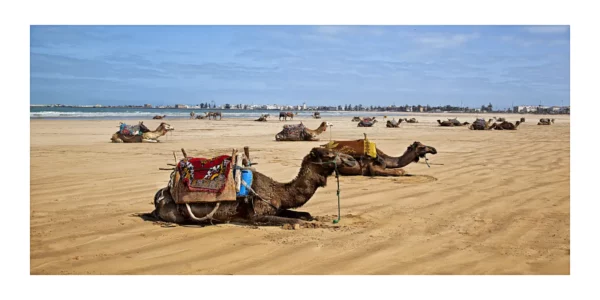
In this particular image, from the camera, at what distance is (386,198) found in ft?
34.5

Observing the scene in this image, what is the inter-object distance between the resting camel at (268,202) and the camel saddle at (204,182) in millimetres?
155

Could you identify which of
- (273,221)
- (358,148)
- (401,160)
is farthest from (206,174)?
(401,160)

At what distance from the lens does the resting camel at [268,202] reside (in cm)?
814

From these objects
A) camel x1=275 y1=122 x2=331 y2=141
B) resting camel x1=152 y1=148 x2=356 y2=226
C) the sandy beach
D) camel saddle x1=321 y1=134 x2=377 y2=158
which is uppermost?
camel x1=275 y1=122 x2=331 y2=141

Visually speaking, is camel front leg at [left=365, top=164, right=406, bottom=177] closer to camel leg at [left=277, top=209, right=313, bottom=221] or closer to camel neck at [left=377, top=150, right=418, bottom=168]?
camel neck at [left=377, top=150, right=418, bottom=168]

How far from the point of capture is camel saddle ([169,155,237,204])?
8.08m

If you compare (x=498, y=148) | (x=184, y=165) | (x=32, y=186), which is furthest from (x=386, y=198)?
(x=498, y=148)

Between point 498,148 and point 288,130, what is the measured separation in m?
9.32

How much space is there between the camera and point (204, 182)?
812 centimetres

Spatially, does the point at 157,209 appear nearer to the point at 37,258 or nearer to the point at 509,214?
the point at 37,258

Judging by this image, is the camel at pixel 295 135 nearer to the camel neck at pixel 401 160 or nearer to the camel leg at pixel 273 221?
the camel neck at pixel 401 160

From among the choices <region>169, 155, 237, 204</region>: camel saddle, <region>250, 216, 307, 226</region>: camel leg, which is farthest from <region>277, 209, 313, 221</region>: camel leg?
<region>169, 155, 237, 204</region>: camel saddle

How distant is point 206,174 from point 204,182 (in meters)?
0.12

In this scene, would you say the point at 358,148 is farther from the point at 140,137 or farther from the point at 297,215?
the point at 140,137
